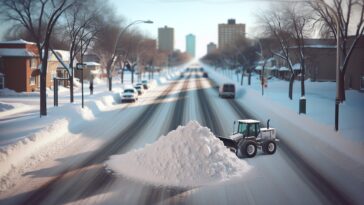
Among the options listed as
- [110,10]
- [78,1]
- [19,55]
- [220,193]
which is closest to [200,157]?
[220,193]

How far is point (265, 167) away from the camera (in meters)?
16.0

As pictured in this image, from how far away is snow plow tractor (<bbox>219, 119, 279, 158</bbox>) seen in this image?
57.6ft

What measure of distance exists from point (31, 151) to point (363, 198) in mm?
13042

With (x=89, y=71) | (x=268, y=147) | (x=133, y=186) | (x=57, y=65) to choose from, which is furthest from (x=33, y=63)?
(x=133, y=186)

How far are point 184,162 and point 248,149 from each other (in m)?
3.87

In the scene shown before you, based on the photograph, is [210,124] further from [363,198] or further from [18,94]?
[18,94]

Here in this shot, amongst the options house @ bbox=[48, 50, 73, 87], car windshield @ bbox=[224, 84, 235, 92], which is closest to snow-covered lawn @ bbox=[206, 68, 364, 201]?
car windshield @ bbox=[224, 84, 235, 92]

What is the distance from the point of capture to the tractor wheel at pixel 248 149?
17.4 meters

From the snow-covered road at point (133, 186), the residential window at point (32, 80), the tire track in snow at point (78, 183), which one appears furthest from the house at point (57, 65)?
the tire track in snow at point (78, 183)

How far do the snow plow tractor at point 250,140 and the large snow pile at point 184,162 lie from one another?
1.32 m

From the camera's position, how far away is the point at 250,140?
1786 centimetres

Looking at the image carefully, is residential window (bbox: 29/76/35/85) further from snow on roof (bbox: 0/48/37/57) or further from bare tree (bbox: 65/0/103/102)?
bare tree (bbox: 65/0/103/102)

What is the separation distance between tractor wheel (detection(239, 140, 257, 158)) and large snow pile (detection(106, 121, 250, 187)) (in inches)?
43.6

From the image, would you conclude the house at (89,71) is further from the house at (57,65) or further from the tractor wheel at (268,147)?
the tractor wheel at (268,147)
